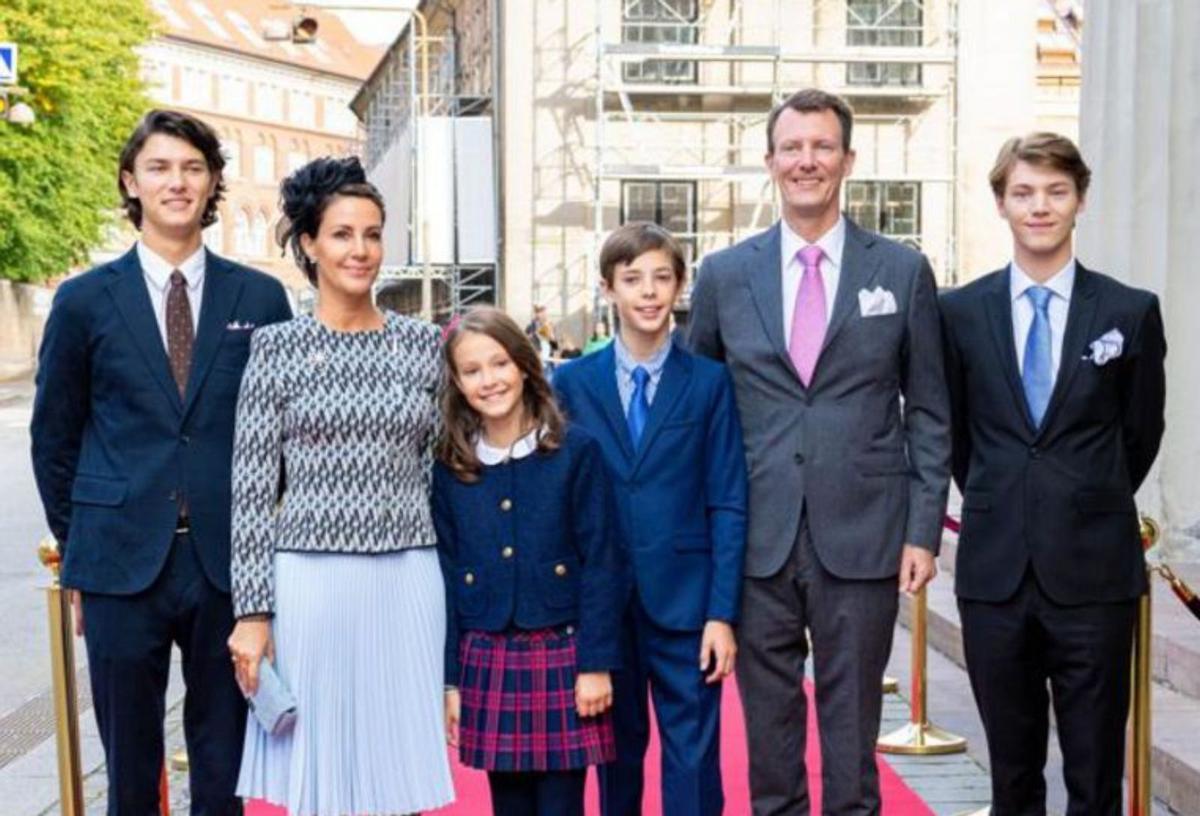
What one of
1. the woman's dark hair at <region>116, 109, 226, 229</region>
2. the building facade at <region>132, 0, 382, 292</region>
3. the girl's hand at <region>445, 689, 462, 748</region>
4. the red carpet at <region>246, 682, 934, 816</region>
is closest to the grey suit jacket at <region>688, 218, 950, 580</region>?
the girl's hand at <region>445, 689, 462, 748</region>

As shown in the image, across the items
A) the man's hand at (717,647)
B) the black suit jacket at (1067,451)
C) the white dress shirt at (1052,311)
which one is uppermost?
the white dress shirt at (1052,311)

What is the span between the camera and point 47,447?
15.2ft

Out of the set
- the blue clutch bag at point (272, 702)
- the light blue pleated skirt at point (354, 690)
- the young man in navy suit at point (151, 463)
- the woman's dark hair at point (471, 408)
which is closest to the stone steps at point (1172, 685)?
the woman's dark hair at point (471, 408)

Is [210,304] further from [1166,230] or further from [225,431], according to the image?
[1166,230]

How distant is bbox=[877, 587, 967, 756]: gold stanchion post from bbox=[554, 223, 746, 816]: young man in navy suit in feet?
9.25

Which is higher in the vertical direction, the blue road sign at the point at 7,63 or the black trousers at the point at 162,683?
the blue road sign at the point at 7,63

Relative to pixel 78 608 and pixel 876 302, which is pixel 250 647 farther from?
pixel 876 302

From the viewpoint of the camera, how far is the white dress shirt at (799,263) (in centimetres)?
484

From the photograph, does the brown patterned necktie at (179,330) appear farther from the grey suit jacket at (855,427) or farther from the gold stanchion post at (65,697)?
the grey suit jacket at (855,427)

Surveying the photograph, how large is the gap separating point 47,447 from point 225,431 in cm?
46

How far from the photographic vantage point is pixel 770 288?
4855 mm

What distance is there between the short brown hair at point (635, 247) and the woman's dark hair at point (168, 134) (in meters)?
1.08

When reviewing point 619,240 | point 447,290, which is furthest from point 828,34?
point 619,240

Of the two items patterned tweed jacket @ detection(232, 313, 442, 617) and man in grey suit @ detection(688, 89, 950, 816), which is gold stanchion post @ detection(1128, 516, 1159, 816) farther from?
patterned tweed jacket @ detection(232, 313, 442, 617)
